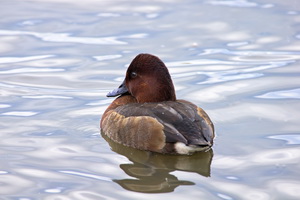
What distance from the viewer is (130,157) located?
21.8ft

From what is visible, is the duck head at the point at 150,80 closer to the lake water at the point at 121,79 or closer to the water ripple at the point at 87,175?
the lake water at the point at 121,79

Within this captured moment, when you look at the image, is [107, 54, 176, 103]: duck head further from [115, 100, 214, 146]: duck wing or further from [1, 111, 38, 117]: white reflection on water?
[1, 111, 38, 117]: white reflection on water

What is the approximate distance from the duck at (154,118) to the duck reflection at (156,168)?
0.07 metres

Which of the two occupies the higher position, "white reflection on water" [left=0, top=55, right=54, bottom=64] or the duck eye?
the duck eye

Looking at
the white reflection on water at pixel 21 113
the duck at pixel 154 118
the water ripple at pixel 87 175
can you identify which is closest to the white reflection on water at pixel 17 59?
the white reflection on water at pixel 21 113

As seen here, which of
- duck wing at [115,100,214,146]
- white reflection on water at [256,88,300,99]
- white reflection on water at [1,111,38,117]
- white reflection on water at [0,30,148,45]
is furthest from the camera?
white reflection on water at [0,30,148,45]

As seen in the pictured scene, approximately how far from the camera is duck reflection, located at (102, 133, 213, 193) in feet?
19.3

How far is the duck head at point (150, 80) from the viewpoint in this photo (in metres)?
7.04

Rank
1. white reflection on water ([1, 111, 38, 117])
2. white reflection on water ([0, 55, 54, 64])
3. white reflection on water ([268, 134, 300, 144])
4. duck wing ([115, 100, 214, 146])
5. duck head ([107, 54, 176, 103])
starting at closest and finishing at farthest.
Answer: duck wing ([115, 100, 214, 146])
white reflection on water ([268, 134, 300, 144])
duck head ([107, 54, 176, 103])
white reflection on water ([1, 111, 38, 117])
white reflection on water ([0, 55, 54, 64])

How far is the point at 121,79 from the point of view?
8867 mm

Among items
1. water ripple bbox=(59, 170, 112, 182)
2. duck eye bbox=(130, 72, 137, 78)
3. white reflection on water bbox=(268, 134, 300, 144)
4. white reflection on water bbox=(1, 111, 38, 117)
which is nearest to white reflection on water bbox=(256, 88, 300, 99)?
white reflection on water bbox=(268, 134, 300, 144)

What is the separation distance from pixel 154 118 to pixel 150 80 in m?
0.61

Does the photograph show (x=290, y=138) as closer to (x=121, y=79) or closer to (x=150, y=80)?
(x=150, y=80)

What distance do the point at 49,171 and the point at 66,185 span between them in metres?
0.39
